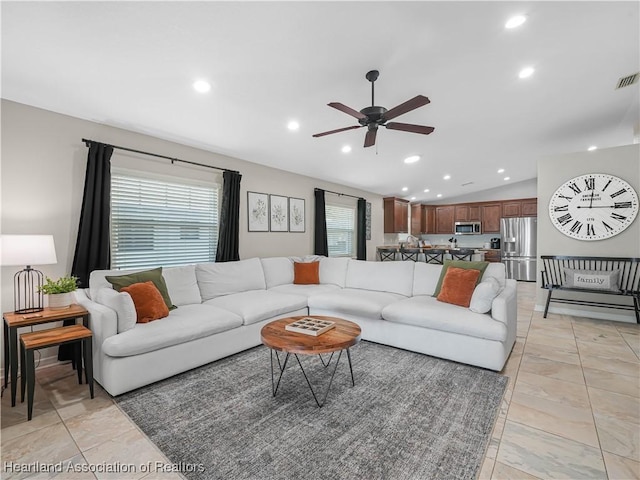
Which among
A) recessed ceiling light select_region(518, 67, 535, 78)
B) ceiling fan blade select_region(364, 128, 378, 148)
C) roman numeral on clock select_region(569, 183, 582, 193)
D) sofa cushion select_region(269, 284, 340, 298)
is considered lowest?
sofa cushion select_region(269, 284, 340, 298)

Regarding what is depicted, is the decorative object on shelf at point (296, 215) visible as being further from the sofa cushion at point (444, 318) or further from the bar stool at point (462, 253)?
the bar stool at point (462, 253)

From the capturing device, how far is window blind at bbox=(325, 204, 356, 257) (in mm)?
6656

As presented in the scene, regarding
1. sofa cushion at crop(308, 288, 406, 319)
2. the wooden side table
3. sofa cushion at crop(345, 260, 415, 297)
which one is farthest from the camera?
sofa cushion at crop(345, 260, 415, 297)

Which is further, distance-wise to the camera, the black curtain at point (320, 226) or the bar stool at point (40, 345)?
the black curtain at point (320, 226)

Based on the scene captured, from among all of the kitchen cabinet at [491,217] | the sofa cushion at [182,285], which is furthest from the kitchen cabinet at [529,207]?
the sofa cushion at [182,285]

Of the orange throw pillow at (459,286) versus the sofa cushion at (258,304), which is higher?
the orange throw pillow at (459,286)

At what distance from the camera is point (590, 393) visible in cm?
233

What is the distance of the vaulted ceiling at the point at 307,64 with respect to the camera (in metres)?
1.99

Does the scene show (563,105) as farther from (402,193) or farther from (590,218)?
(402,193)

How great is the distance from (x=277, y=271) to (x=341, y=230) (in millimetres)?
2783

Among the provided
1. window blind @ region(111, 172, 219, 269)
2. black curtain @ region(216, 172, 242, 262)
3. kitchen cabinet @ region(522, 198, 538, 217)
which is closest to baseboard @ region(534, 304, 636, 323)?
kitchen cabinet @ region(522, 198, 538, 217)

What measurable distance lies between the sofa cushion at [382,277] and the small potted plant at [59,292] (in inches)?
127

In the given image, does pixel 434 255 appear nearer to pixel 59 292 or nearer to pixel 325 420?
pixel 325 420

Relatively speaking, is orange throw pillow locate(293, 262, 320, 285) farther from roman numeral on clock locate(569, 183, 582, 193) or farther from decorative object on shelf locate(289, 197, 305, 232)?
roman numeral on clock locate(569, 183, 582, 193)
